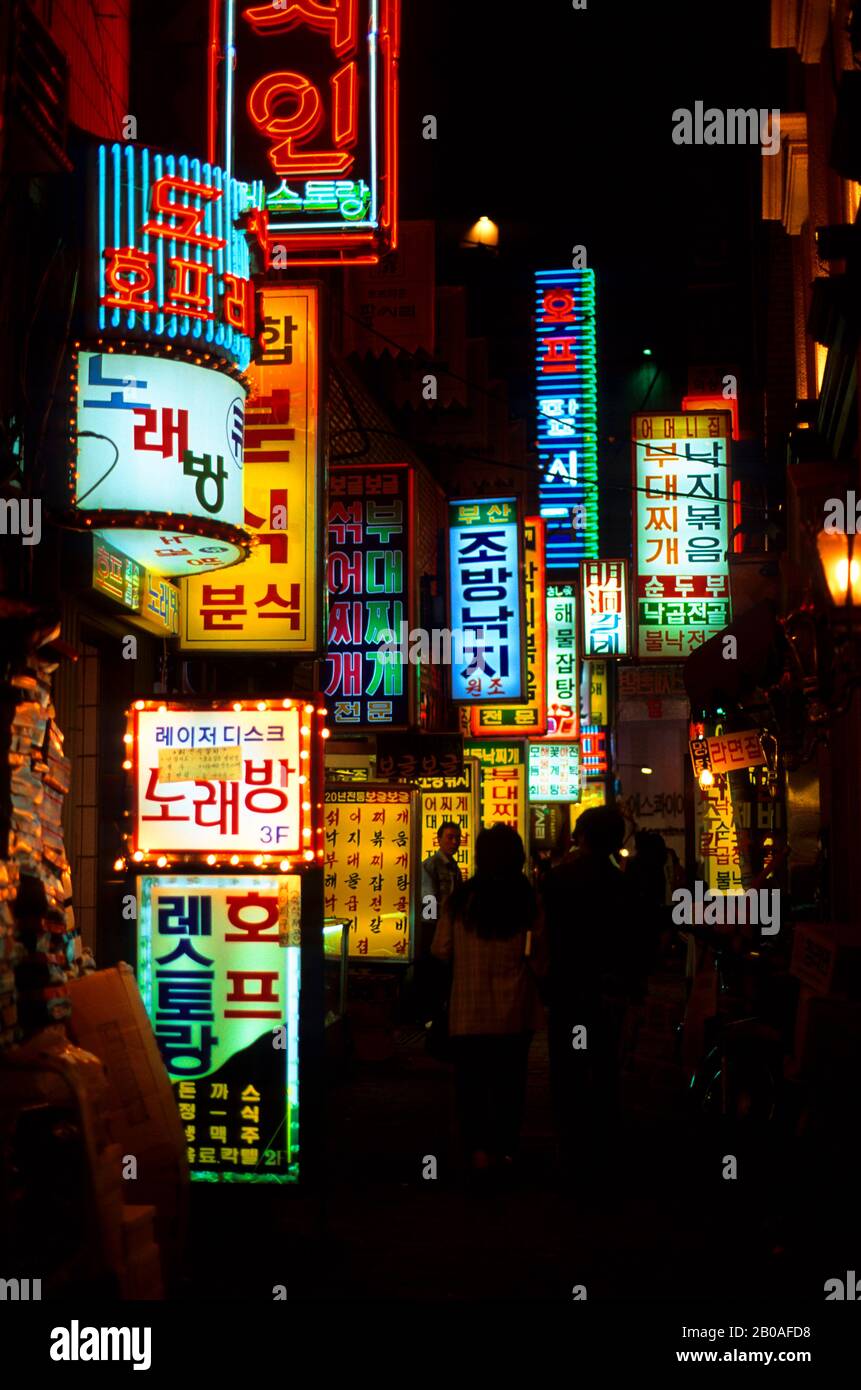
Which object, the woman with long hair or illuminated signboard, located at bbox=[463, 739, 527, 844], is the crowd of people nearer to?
the woman with long hair

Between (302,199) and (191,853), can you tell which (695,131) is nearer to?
(302,199)

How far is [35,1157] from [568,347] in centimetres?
2428

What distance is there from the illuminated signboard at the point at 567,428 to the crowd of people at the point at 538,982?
17.9m

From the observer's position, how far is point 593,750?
34.0m

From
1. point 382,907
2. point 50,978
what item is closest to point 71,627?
point 50,978

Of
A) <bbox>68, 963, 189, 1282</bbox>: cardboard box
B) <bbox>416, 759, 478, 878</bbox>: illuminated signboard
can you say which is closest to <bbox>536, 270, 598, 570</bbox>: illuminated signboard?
<bbox>416, 759, 478, 878</bbox>: illuminated signboard

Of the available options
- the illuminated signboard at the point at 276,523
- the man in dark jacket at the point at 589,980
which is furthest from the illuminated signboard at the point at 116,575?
the man in dark jacket at the point at 589,980

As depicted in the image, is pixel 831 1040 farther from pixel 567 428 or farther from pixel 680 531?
pixel 567 428

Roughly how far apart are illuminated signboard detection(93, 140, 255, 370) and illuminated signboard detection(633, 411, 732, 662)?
10.4 m

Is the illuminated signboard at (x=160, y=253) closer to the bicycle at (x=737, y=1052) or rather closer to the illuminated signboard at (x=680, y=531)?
the bicycle at (x=737, y=1052)

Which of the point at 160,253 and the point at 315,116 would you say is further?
the point at 315,116

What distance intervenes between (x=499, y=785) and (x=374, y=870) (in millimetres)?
4557

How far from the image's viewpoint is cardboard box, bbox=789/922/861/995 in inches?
281

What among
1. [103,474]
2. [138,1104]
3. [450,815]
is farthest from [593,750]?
[138,1104]
